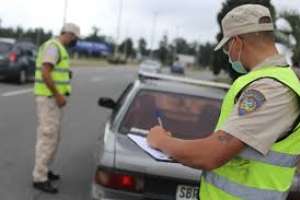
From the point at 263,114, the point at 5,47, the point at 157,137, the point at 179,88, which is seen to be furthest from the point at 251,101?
the point at 5,47

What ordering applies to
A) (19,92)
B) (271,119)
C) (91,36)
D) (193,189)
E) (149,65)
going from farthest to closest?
(91,36)
(149,65)
(19,92)
(193,189)
(271,119)

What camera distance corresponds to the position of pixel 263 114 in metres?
2.88

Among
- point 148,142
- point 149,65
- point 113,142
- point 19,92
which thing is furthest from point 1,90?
point 149,65

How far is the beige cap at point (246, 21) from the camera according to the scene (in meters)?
3.05

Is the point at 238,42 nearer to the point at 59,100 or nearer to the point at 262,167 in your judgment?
the point at 262,167

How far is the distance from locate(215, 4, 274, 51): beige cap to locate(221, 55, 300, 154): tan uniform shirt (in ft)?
0.81

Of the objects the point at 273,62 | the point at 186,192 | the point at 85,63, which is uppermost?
the point at 273,62

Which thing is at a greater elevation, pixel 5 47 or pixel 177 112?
pixel 177 112

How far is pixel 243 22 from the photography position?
306 centimetres

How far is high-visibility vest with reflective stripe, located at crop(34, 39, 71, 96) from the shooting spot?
8023 mm

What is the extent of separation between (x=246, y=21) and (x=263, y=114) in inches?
16.5

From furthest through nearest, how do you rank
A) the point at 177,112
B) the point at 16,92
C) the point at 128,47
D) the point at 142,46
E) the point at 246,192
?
1. the point at 142,46
2. the point at 128,47
3. the point at 16,92
4. the point at 177,112
5. the point at 246,192

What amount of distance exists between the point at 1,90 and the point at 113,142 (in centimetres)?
1632

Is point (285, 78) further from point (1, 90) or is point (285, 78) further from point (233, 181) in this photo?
point (1, 90)
